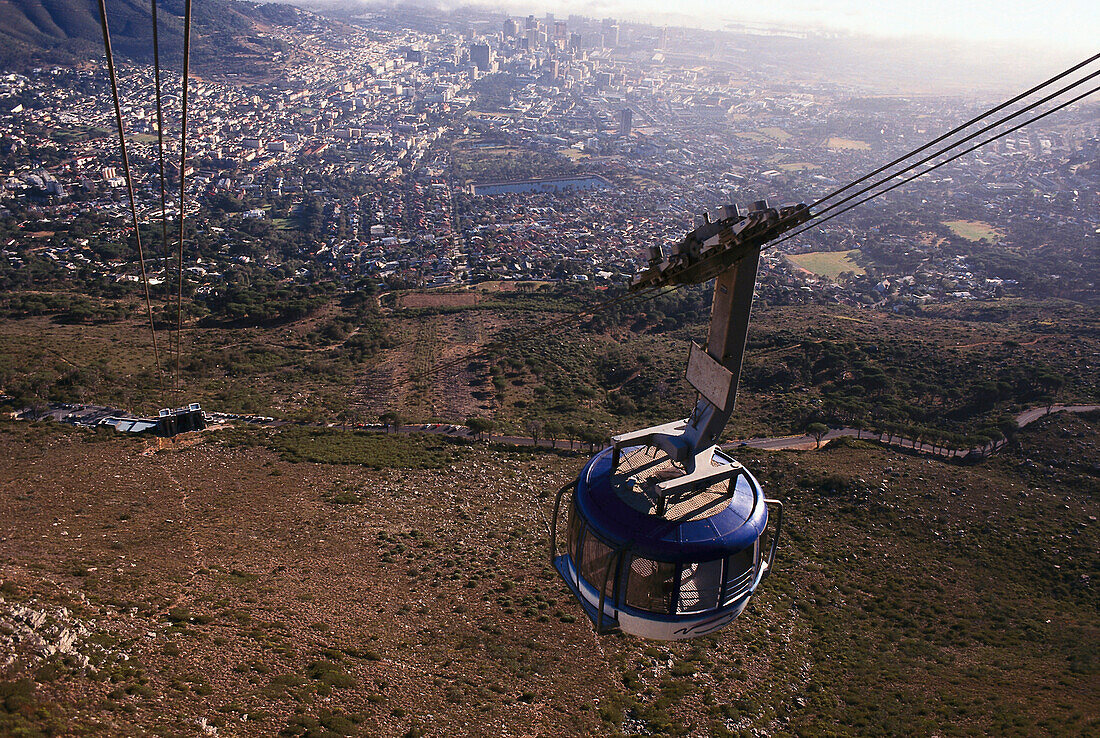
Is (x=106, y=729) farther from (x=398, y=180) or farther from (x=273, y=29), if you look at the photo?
(x=273, y=29)

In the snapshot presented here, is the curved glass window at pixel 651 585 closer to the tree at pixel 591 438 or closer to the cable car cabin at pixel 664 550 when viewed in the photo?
the cable car cabin at pixel 664 550

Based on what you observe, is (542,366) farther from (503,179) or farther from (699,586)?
(503,179)

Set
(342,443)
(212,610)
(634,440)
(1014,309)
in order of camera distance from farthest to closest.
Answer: (1014,309) < (342,443) < (212,610) < (634,440)

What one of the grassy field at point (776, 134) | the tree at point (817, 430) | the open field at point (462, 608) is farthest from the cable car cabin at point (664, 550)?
the grassy field at point (776, 134)

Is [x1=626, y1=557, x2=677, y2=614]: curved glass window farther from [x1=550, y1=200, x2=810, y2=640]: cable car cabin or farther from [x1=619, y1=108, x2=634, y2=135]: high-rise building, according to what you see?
[x1=619, y1=108, x2=634, y2=135]: high-rise building

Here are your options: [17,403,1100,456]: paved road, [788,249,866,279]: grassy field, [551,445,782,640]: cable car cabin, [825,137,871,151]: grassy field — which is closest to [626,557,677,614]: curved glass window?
[551,445,782,640]: cable car cabin

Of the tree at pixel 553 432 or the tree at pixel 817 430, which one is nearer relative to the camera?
the tree at pixel 553 432

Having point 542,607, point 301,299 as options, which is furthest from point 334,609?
point 301,299
